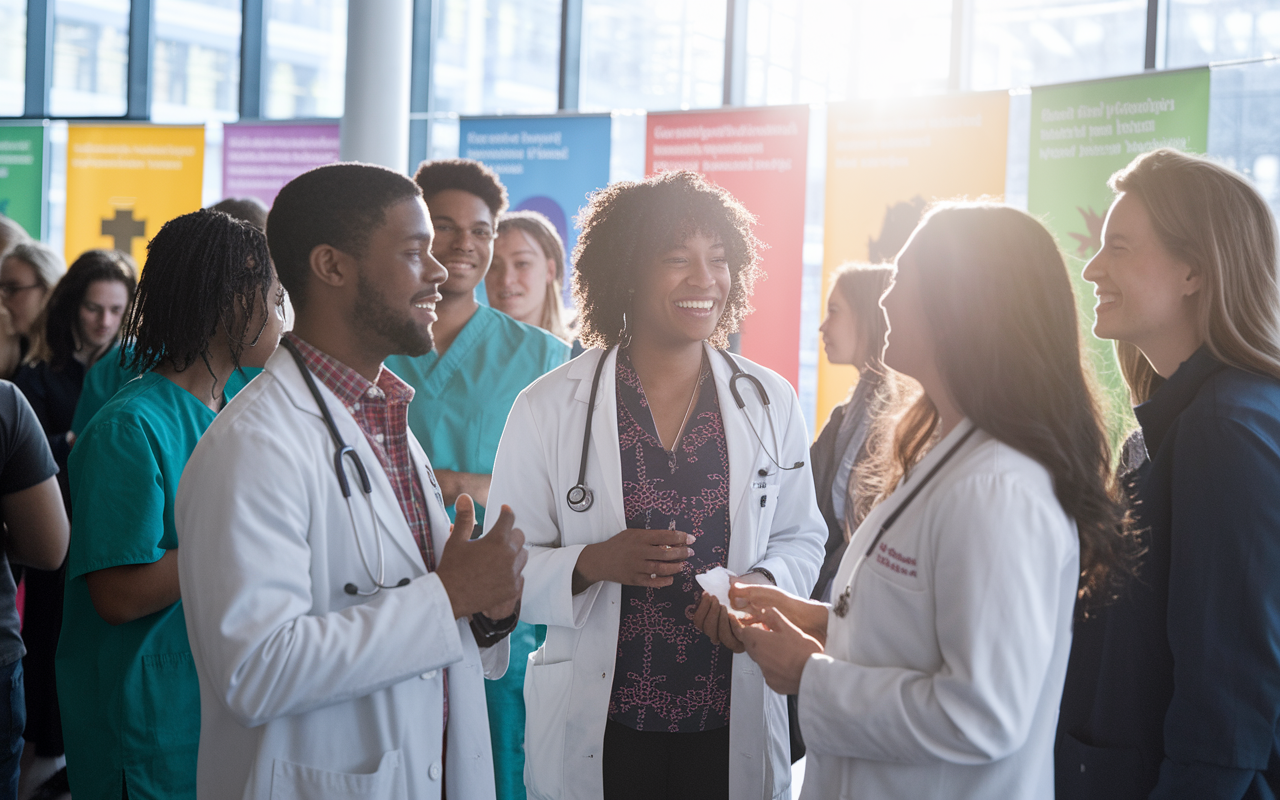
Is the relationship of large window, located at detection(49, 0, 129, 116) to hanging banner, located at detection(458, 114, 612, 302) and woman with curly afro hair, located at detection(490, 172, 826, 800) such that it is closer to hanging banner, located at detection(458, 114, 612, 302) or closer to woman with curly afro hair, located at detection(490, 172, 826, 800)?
hanging banner, located at detection(458, 114, 612, 302)

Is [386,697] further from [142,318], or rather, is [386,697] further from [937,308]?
[142,318]

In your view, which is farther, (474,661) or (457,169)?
(457,169)

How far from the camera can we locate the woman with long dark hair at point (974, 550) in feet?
3.68

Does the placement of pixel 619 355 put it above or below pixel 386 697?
above

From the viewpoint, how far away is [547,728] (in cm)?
182

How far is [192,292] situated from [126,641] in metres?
0.72

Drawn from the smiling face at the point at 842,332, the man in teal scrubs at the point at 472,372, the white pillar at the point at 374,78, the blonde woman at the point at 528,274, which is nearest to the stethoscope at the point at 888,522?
the man in teal scrubs at the point at 472,372

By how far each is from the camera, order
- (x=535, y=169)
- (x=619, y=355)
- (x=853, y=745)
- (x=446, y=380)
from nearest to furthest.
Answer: (x=853, y=745) < (x=619, y=355) < (x=446, y=380) < (x=535, y=169)

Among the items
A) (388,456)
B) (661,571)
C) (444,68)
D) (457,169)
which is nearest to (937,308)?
(661,571)

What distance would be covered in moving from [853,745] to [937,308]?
2.03ft

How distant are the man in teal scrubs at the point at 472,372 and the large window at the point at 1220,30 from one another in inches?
145

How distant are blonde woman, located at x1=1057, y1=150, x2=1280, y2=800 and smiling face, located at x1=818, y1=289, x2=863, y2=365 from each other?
5.06ft

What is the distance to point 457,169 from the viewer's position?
2.67 metres

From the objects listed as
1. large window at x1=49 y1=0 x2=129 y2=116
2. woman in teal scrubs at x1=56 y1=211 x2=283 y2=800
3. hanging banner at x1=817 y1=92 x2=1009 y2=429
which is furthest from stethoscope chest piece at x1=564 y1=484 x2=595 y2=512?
large window at x1=49 y1=0 x2=129 y2=116
